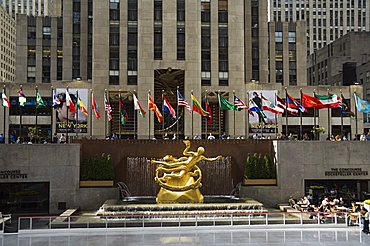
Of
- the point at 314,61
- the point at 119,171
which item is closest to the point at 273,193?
the point at 119,171

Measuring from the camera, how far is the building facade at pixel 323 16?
13488 centimetres

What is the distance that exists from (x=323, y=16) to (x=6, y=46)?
8899 cm

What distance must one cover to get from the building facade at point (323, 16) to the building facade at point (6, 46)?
7332 centimetres

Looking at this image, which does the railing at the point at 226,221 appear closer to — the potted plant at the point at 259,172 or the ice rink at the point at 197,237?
the ice rink at the point at 197,237

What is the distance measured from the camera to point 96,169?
39219 millimetres

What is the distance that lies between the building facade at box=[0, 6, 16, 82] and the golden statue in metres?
104

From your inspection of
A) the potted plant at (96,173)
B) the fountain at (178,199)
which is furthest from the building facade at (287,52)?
the potted plant at (96,173)

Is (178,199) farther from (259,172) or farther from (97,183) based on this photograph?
(259,172)

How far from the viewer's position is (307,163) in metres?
40.5

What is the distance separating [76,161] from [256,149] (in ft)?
50.1

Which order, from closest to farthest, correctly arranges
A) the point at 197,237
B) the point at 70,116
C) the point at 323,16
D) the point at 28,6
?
the point at 197,237, the point at 70,116, the point at 323,16, the point at 28,6

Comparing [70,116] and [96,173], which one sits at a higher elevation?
[70,116]

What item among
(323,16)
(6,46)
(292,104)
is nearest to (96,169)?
(292,104)

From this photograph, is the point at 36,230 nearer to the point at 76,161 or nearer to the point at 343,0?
the point at 76,161
